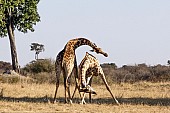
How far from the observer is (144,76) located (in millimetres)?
44719

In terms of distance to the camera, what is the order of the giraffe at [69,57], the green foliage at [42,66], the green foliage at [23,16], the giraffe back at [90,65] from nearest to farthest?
the giraffe at [69,57], the giraffe back at [90,65], the green foliage at [23,16], the green foliage at [42,66]

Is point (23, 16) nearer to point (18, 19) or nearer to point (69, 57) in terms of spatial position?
point (18, 19)

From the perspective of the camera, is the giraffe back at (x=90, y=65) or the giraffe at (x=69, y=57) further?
the giraffe back at (x=90, y=65)

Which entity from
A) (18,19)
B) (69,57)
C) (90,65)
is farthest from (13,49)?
(69,57)

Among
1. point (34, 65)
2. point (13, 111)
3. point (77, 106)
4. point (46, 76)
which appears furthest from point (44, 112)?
point (34, 65)

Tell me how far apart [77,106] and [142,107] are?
2.32 meters

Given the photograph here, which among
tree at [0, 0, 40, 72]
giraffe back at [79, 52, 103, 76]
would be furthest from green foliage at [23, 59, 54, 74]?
giraffe back at [79, 52, 103, 76]

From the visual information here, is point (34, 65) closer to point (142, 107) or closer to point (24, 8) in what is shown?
point (24, 8)

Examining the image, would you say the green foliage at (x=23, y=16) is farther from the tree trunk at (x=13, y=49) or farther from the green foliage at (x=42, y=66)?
the green foliage at (x=42, y=66)

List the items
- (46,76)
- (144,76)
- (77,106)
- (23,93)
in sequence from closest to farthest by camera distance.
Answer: (77,106)
(23,93)
(46,76)
(144,76)

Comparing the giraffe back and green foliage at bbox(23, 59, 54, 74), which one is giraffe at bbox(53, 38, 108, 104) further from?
green foliage at bbox(23, 59, 54, 74)

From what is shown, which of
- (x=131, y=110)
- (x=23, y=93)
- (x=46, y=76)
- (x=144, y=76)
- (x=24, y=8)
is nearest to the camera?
(x=131, y=110)

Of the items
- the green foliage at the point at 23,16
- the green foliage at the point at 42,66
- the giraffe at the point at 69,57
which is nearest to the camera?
the giraffe at the point at 69,57

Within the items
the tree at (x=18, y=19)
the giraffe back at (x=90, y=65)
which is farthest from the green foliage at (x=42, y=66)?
the giraffe back at (x=90, y=65)
